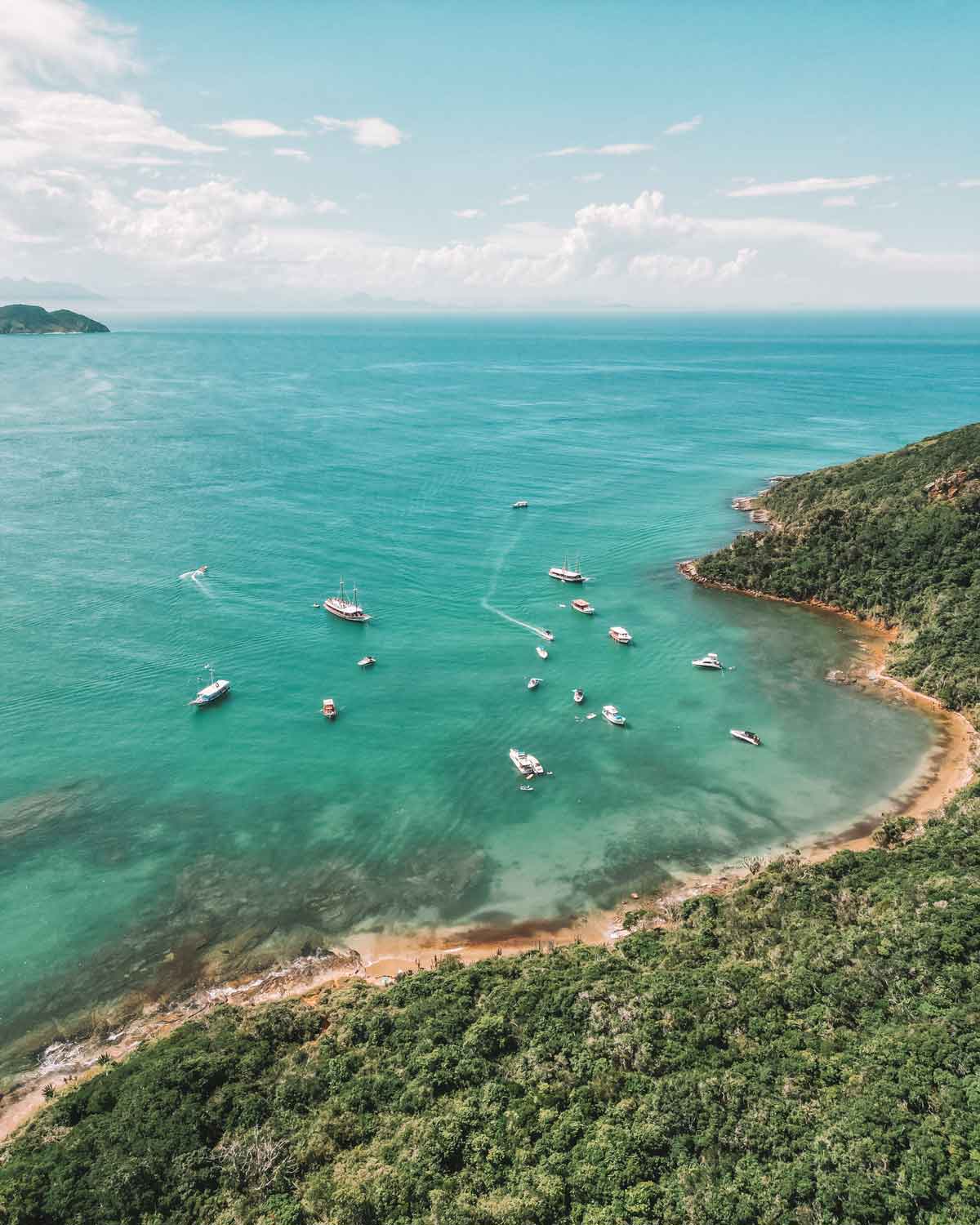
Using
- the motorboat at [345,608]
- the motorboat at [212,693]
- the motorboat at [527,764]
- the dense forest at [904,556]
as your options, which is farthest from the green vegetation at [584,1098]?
the motorboat at [345,608]

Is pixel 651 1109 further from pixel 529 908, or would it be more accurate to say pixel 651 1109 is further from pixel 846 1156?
pixel 529 908

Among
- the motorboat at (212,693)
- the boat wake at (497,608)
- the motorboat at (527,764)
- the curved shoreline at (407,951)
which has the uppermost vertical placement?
the boat wake at (497,608)

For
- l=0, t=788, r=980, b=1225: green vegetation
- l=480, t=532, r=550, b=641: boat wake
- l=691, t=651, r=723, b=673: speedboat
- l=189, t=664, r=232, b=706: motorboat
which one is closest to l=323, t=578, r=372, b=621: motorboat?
l=480, t=532, r=550, b=641: boat wake

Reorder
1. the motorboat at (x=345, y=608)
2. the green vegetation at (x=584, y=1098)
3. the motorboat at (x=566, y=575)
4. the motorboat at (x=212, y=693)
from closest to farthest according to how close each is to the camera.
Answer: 1. the green vegetation at (x=584, y=1098)
2. the motorboat at (x=212, y=693)
3. the motorboat at (x=345, y=608)
4. the motorboat at (x=566, y=575)

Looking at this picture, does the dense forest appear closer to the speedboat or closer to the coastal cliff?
the speedboat

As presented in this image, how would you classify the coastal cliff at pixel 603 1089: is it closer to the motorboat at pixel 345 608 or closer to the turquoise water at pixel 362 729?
the turquoise water at pixel 362 729

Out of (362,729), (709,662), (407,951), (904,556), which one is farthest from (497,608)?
(407,951)
